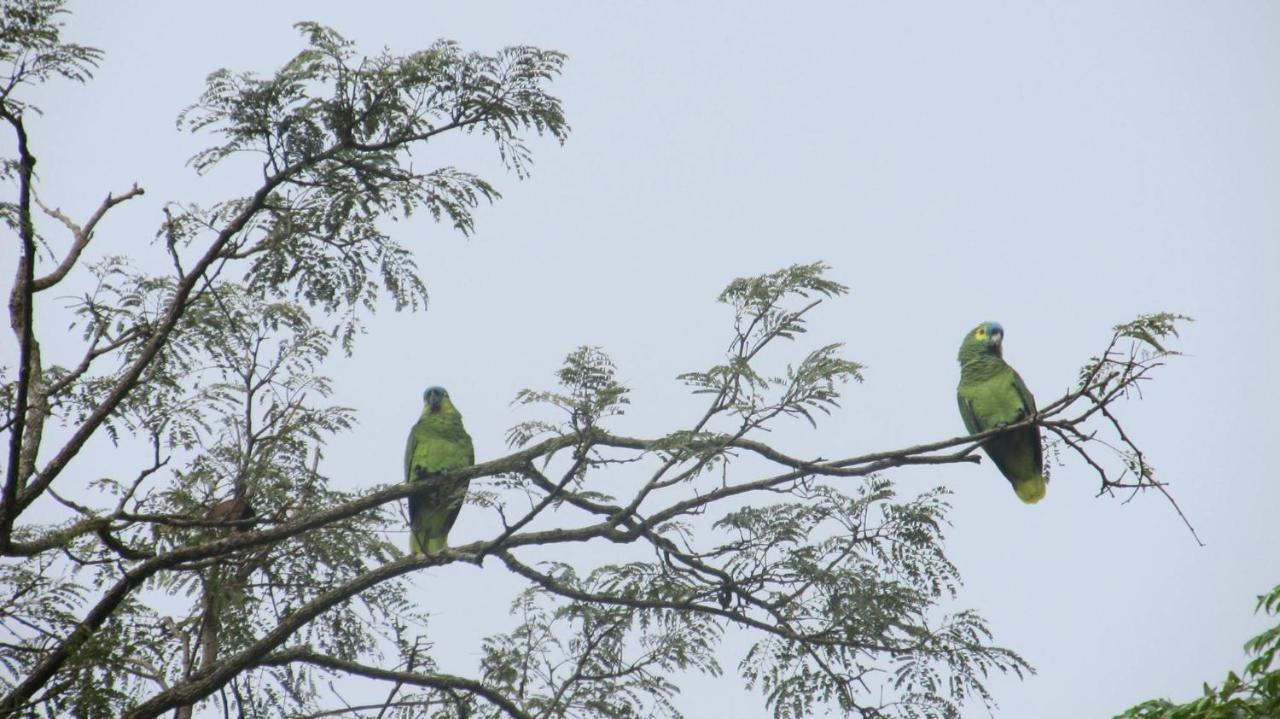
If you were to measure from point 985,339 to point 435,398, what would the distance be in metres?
4.02

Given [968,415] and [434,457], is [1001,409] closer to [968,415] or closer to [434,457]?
[968,415]

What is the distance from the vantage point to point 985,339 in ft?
25.6

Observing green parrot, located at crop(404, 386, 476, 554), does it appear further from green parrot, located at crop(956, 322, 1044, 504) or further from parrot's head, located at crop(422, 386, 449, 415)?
green parrot, located at crop(956, 322, 1044, 504)

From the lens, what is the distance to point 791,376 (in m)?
5.61

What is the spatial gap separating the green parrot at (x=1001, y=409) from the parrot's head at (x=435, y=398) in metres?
3.74

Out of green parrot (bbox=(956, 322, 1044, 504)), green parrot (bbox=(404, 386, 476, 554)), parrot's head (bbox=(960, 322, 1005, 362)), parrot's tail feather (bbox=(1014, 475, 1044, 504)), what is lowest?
parrot's tail feather (bbox=(1014, 475, 1044, 504))

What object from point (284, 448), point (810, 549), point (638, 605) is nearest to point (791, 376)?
point (810, 549)

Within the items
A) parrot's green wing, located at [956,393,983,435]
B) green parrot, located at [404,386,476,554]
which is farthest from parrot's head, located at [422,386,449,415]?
parrot's green wing, located at [956,393,983,435]

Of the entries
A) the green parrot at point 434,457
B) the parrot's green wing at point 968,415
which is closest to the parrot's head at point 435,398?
the green parrot at point 434,457

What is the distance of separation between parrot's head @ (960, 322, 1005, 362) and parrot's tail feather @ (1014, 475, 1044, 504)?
33.4 inches

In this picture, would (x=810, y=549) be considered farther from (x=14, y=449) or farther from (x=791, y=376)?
(x=14, y=449)

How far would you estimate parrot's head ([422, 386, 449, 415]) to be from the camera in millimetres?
8719

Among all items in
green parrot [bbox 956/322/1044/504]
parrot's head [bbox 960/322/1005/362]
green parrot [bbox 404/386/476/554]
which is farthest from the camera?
green parrot [bbox 404/386/476/554]

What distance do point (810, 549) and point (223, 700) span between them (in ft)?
10.2
